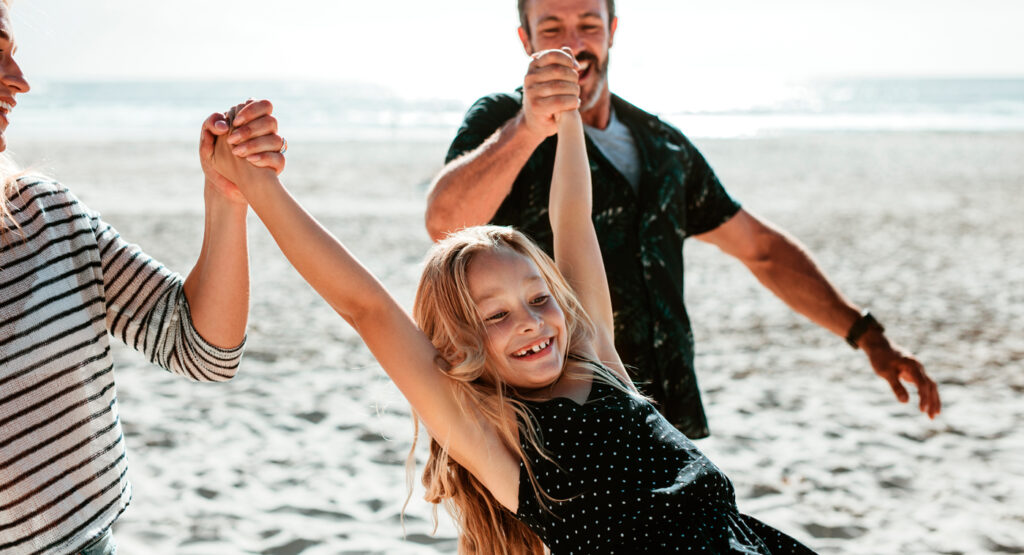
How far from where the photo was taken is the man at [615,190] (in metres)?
2.53

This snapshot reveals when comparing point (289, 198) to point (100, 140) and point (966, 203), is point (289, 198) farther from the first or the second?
point (100, 140)

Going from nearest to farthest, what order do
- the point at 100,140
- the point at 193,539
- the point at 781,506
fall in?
the point at 193,539
the point at 781,506
the point at 100,140

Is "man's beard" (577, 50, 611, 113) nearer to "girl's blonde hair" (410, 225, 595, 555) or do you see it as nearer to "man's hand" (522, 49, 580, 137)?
"man's hand" (522, 49, 580, 137)

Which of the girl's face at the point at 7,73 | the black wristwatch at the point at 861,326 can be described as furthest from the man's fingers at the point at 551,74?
the black wristwatch at the point at 861,326

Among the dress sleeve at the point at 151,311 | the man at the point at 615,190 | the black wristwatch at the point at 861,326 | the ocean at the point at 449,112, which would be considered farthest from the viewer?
the ocean at the point at 449,112

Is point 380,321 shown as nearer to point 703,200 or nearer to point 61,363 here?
point 61,363

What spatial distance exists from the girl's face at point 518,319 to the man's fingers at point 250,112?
0.59 m

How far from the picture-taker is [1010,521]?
4.00 meters

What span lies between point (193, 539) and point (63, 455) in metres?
2.51

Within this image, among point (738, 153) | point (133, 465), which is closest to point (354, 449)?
point (133, 465)

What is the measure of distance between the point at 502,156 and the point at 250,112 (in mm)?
747

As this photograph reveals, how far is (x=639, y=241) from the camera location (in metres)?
2.65

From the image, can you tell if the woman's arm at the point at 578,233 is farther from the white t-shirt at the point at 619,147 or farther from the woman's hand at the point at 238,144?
the woman's hand at the point at 238,144

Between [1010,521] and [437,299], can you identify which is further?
[1010,521]
